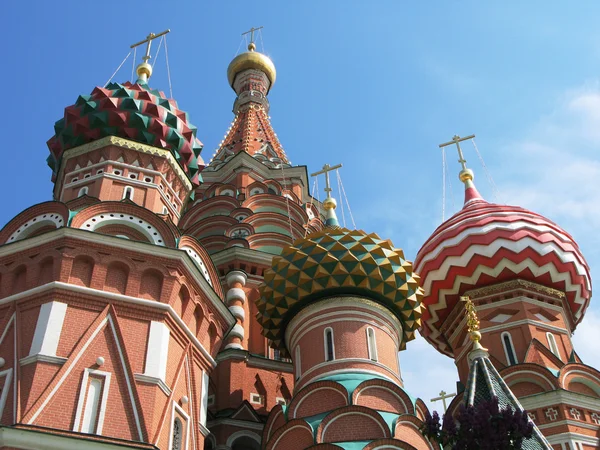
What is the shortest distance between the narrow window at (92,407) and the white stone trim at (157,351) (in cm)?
70

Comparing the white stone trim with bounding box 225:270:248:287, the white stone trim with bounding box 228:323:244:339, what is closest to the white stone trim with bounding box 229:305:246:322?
the white stone trim with bounding box 228:323:244:339

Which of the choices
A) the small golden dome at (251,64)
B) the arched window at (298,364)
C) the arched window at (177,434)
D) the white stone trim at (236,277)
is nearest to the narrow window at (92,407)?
the arched window at (177,434)

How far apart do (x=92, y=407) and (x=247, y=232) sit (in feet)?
29.7

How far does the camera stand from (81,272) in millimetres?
12094

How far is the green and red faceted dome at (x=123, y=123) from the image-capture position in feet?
53.7

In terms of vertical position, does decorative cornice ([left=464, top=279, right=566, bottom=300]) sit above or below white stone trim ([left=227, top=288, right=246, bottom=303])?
above

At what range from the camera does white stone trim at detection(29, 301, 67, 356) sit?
36.1 ft

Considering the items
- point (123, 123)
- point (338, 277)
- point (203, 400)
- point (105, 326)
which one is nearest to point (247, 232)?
point (123, 123)

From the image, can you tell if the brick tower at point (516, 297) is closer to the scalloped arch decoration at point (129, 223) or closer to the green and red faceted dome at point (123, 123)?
the green and red faceted dome at point (123, 123)

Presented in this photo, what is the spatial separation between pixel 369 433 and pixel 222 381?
157 inches

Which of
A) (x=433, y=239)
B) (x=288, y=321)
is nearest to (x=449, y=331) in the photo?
(x=433, y=239)

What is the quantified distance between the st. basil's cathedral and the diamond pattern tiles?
36 millimetres

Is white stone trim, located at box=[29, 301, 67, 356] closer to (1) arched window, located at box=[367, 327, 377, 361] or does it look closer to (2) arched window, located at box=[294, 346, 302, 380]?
(2) arched window, located at box=[294, 346, 302, 380]

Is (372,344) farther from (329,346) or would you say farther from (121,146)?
(121,146)
